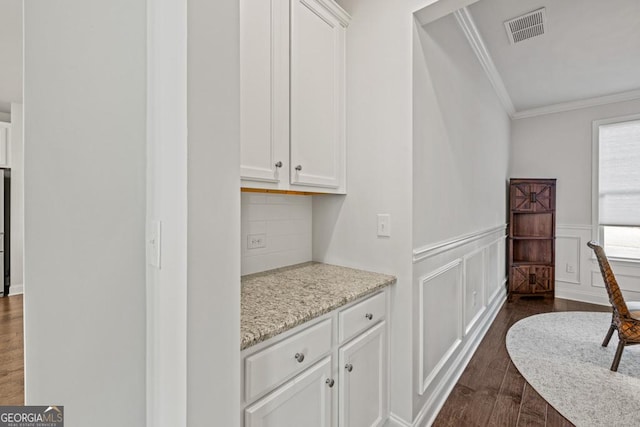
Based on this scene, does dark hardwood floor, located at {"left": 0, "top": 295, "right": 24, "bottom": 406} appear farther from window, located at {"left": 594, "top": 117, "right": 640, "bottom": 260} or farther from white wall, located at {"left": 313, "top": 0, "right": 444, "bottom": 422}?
window, located at {"left": 594, "top": 117, "right": 640, "bottom": 260}

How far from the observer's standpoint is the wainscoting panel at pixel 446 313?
1752mm

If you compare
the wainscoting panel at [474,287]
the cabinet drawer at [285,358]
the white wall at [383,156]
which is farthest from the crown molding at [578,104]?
the cabinet drawer at [285,358]

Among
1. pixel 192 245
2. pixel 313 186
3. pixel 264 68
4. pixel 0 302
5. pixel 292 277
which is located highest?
pixel 264 68

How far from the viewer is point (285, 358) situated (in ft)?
3.47

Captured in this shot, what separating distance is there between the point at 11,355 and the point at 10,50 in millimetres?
2787

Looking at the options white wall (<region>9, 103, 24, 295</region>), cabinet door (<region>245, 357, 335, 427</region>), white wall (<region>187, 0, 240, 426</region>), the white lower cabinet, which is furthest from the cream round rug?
white wall (<region>9, 103, 24, 295</region>)

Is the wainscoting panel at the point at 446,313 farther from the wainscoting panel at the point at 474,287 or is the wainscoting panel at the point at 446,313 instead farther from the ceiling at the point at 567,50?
the ceiling at the point at 567,50

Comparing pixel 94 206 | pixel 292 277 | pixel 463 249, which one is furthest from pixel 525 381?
pixel 94 206

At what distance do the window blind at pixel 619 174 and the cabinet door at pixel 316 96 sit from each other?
4178mm

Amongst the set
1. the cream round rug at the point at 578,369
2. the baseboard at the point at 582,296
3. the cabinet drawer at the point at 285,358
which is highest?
the cabinet drawer at the point at 285,358

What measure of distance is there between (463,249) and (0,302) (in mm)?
5630

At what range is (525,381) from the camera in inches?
86.2

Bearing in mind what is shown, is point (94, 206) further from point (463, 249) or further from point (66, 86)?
point (463, 249)

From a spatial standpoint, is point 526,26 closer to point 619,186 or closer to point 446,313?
point 446,313
